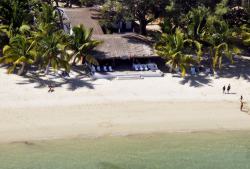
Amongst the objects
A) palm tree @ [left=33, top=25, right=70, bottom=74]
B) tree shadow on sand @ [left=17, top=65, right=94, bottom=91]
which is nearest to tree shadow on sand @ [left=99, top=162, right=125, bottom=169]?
tree shadow on sand @ [left=17, top=65, right=94, bottom=91]

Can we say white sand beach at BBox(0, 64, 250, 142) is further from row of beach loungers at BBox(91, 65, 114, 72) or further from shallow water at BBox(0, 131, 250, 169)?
row of beach loungers at BBox(91, 65, 114, 72)

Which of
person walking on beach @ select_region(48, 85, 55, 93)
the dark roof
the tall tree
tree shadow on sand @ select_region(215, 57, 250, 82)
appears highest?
the tall tree

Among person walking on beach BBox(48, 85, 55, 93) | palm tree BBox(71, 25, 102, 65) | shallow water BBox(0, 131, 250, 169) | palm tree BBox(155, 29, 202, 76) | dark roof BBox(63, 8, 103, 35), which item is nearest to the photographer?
shallow water BBox(0, 131, 250, 169)

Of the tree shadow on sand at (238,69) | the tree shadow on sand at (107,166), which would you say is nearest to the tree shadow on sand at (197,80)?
the tree shadow on sand at (238,69)

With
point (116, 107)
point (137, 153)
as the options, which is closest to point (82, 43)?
point (116, 107)

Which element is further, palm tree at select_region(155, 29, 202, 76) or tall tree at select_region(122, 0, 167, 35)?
tall tree at select_region(122, 0, 167, 35)
